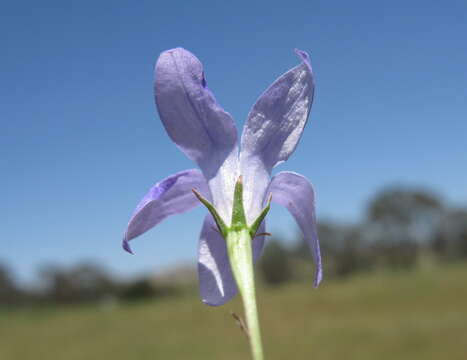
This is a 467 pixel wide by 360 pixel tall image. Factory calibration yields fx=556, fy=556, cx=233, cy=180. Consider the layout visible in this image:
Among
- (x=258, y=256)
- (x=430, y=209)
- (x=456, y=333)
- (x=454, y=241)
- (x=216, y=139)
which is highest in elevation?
(x=430, y=209)

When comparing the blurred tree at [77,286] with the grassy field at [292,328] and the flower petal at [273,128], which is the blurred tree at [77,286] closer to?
the grassy field at [292,328]

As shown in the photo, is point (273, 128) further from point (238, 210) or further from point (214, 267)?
point (214, 267)

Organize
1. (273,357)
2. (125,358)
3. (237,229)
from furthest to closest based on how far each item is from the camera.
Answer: (125,358)
(273,357)
(237,229)

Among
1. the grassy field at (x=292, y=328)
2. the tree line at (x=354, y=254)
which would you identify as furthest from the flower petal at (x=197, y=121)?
the tree line at (x=354, y=254)

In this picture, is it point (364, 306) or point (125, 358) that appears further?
point (364, 306)

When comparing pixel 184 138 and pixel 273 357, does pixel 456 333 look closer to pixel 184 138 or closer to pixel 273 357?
pixel 273 357

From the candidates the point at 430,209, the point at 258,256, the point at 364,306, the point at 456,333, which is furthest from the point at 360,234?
the point at 258,256
